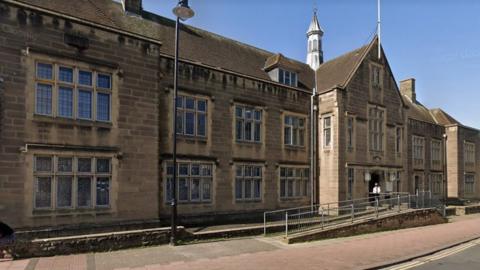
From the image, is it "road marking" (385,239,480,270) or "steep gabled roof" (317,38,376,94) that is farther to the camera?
"steep gabled roof" (317,38,376,94)

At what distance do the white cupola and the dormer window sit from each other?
6423 mm

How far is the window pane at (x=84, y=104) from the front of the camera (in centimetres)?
1366

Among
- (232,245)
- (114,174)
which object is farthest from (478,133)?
(114,174)

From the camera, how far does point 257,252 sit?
1253cm

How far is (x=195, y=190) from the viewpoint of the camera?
57.8ft

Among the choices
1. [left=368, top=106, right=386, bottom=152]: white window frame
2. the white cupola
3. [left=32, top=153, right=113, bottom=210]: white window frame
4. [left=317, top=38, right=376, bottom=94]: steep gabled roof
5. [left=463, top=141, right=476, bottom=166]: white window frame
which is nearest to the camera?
[left=32, top=153, right=113, bottom=210]: white window frame

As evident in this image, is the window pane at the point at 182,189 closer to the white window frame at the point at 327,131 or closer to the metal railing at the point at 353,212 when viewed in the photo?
the metal railing at the point at 353,212

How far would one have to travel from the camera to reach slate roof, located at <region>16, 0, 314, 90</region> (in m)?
16.2

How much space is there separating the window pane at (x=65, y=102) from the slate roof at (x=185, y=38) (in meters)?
3.77

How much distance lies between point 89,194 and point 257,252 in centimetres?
621

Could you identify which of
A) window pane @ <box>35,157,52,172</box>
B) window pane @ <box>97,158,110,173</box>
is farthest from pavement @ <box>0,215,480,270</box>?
window pane @ <box>97,158,110,173</box>

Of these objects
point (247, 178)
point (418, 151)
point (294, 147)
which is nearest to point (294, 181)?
point (294, 147)

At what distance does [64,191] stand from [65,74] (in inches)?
158

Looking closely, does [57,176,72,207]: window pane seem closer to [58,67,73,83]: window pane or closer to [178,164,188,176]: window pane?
[58,67,73,83]: window pane
